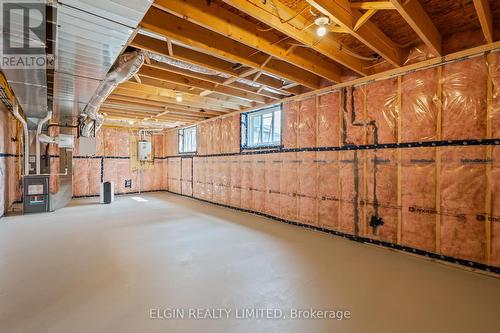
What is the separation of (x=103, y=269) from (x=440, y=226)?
387 cm

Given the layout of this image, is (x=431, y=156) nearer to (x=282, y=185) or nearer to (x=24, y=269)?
(x=282, y=185)

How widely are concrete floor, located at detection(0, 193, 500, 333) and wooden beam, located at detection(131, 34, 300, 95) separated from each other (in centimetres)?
243

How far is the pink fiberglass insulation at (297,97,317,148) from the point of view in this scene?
4.16 meters

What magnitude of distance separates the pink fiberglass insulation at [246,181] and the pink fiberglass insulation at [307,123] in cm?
151

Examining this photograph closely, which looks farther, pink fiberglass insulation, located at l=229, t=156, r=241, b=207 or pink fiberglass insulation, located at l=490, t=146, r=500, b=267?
pink fiberglass insulation, located at l=229, t=156, r=241, b=207

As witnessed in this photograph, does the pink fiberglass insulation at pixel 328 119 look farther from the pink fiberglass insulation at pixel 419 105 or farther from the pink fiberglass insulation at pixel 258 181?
the pink fiberglass insulation at pixel 258 181

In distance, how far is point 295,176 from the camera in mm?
4445

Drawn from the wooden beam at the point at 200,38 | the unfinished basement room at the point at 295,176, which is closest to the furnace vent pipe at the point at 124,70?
the unfinished basement room at the point at 295,176

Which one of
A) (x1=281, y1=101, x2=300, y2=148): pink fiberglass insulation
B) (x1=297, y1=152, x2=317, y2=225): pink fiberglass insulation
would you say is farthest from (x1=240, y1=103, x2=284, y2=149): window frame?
(x1=297, y1=152, x2=317, y2=225): pink fiberglass insulation

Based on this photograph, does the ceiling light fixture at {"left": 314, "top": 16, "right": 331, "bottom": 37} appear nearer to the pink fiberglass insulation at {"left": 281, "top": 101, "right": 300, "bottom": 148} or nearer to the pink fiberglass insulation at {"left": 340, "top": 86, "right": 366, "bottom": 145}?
the pink fiberglass insulation at {"left": 340, "top": 86, "right": 366, "bottom": 145}

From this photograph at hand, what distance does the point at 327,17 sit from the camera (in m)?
2.09

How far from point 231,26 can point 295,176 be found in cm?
283

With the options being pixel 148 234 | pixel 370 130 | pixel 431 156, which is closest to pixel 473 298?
pixel 431 156

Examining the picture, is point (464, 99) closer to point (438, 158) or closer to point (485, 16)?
point (438, 158)
